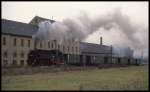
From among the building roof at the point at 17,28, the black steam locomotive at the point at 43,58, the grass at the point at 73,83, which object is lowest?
the grass at the point at 73,83

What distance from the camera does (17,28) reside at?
61.7 meters

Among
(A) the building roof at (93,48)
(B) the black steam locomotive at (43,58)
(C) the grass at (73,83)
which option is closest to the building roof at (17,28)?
(B) the black steam locomotive at (43,58)

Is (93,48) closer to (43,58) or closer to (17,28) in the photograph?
(17,28)

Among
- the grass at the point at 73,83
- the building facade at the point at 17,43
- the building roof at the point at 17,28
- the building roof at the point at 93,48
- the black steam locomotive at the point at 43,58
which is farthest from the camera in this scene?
the building roof at the point at 93,48

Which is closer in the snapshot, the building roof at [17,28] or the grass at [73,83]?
the grass at [73,83]

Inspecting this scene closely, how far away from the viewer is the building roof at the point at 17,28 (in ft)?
192

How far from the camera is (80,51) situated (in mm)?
78375

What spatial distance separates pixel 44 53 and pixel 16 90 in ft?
90.5

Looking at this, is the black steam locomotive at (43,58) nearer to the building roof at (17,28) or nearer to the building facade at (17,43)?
the building facade at (17,43)

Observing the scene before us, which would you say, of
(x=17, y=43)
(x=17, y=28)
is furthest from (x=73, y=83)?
(x=17, y=28)

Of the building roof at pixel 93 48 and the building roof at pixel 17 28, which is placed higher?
the building roof at pixel 17 28

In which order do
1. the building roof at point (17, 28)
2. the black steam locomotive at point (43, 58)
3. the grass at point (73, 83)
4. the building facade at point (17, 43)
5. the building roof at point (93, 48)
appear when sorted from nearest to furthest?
the grass at point (73, 83) → the black steam locomotive at point (43, 58) → the building facade at point (17, 43) → the building roof at point (17, 28) → the building roof at point (93, 48)

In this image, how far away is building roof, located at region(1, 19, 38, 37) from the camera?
5866 centimetres

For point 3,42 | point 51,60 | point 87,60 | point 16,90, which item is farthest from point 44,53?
point 16,90
